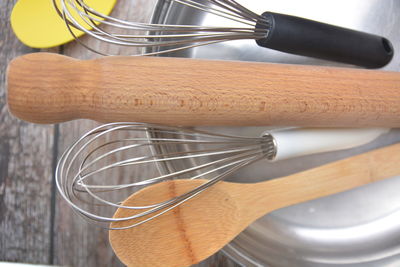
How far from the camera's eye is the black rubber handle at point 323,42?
0.34 m

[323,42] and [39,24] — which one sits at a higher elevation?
[39,24]

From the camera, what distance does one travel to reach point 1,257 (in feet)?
1.63

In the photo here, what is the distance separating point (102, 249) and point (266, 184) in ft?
0.75

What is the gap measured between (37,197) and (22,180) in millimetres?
29

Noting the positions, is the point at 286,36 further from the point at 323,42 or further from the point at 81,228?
the point at 81,228

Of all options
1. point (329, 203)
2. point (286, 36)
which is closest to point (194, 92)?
point (286, 36)

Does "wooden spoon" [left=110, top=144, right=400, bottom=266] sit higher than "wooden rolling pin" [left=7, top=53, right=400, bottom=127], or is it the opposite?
"wooden rolling pin" [left=7, top=53, right=400, bottom=127]

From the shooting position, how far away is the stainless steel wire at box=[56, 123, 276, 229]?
0.34m

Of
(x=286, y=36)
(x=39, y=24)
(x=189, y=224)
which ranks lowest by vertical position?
(x=189, y=224)

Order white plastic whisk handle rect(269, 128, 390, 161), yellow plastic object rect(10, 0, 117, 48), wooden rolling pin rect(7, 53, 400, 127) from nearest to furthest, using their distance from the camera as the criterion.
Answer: wooden rolling pin rect(7, 53, 400, 127), white plastic whisk handle rect(269, 128, 390, 161), yellow plastic object rect(10, 0, 117, 48)

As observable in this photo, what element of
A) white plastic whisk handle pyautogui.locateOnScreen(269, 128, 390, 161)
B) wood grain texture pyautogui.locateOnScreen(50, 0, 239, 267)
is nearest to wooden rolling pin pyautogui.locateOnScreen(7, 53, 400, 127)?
white plastic whisk handle pyautogui.locateOnScreen(269, 128, 390, 161)

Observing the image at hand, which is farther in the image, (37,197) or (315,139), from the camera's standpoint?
(37,197)

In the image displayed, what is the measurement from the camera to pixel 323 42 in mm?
358

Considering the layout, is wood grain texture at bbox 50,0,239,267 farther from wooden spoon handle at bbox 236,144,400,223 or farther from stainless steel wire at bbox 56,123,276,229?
wooden spoon handle at bbox 236,144,400,223
